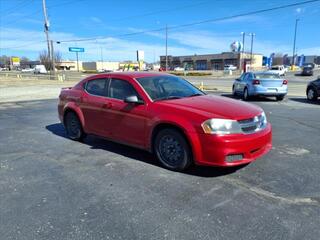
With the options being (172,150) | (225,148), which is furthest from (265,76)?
(225,148)

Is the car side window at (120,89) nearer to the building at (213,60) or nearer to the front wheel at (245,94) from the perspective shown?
the front wheel at (245,94)

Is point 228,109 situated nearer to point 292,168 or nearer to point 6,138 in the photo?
point 292,168

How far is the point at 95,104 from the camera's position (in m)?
5.91

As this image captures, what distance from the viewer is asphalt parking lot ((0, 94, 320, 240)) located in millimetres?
3053

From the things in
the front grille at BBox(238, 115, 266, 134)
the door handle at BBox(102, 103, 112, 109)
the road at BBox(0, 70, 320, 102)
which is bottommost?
the road at BBox(0, 70, 320, 102)

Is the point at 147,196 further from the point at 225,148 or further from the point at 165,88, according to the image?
the point at 165,88

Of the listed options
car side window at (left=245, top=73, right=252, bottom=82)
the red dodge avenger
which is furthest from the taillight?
the red dodge avenger

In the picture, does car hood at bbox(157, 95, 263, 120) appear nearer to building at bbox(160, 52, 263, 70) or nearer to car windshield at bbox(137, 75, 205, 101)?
car windshield at bbox(137, 75, 205, 101)

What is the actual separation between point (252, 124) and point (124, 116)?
216cm

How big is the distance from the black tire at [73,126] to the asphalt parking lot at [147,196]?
0.53m

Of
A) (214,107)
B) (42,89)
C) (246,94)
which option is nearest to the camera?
(214,107)

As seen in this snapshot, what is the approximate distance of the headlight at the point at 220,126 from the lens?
4.18 metres

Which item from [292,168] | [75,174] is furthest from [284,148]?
[75,174]

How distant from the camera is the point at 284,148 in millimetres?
5934
